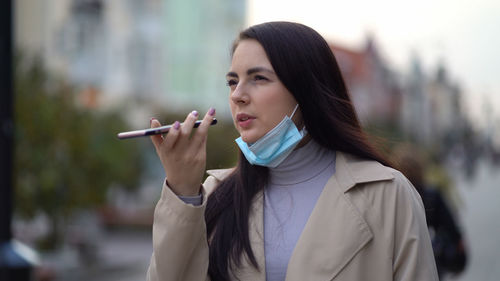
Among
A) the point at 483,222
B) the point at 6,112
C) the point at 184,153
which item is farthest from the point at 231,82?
the point at 483,222

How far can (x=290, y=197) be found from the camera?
255 centimetres

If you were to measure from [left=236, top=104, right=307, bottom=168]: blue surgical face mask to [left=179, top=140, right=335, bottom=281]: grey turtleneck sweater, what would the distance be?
76mm

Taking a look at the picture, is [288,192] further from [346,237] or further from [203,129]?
[203,129]

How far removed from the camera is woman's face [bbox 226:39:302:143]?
2428 mm

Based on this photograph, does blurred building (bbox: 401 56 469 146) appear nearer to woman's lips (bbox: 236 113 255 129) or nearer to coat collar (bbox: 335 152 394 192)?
coat collar (bbox: 335 152 394 192)

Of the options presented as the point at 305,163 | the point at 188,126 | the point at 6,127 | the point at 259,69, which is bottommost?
the point at 6,127

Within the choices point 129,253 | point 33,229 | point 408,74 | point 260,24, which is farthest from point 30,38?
point 260,24

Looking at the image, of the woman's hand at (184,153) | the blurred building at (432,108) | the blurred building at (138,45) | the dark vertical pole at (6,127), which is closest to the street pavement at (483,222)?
the blurred building at (432,108)

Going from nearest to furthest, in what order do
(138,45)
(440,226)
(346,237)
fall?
(346,237) < (440,226) < (138,45)

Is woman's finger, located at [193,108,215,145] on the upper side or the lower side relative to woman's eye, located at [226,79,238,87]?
lower

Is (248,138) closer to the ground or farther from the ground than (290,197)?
farther from the ground

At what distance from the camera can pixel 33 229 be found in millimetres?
18312

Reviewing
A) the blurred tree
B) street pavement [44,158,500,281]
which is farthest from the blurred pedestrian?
the blurred tree

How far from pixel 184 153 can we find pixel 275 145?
370mm
